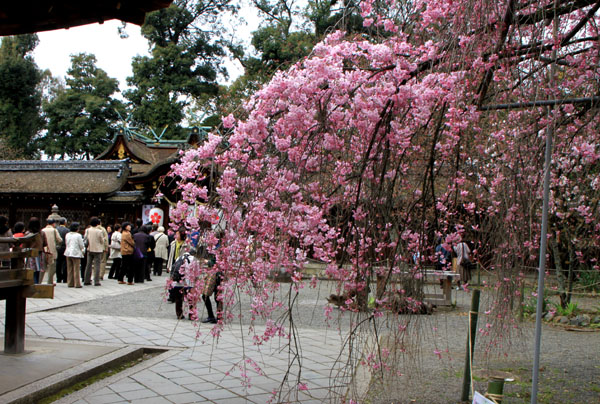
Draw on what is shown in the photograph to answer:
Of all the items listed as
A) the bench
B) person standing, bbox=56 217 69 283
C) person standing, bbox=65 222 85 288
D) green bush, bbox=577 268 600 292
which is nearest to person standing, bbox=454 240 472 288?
green bush, bbox=577 268 600 292

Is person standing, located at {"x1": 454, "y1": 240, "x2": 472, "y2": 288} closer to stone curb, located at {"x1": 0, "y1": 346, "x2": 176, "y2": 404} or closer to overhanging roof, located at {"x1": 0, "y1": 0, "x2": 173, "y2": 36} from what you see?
stone curb, located at {"x1": 0, "y1": 346, "x2": 176, "y2": 404}

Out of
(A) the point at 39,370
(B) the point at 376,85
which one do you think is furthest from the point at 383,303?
(A) the point at 39,370

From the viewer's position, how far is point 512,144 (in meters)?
3.87

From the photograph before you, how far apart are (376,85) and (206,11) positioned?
87.0ft

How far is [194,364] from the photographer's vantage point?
5699 mm

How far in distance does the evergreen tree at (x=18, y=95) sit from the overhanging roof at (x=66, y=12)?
28479 millimetres

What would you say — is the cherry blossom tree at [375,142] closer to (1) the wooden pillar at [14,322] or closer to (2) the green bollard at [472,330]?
(2) the green bollard at [472,330]

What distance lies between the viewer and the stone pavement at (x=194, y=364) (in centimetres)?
457

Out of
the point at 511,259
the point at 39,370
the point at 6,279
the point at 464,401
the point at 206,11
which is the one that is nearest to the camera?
the point at 511,259

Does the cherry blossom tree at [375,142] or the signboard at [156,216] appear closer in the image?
the cherry blossom tree at [375,142]

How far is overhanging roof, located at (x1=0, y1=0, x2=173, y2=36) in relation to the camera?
14.1 ft

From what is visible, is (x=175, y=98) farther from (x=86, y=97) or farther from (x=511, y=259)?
(x=511, y=259)

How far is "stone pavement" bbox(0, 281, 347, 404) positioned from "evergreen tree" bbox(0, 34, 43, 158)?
24429 millimetres

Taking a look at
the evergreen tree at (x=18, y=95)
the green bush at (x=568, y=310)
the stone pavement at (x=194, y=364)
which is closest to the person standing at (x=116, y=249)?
the stone pavement at (x=194, y=364)
